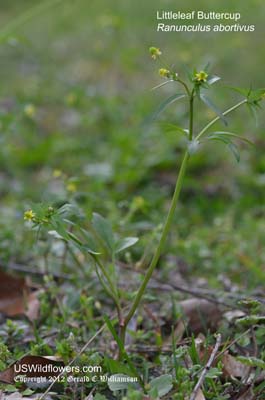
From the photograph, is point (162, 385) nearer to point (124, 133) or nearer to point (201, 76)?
point (201, 76)

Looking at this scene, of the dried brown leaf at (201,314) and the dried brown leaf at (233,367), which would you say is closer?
the dried brown leaf at (233,367)

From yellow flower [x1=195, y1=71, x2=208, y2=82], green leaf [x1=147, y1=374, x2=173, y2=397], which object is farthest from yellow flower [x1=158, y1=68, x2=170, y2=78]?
green leaf [x1=147, y1=374, x2=173, y2=397]

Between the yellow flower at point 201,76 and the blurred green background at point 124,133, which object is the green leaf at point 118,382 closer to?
the blurred green background at point 124,133

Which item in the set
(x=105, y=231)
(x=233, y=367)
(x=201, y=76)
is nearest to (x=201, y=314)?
(x=233, y=367)

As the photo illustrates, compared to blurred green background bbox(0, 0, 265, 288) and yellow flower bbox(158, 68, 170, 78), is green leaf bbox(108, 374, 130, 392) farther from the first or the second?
yellow flower bbox(158, 68, 170, 78)

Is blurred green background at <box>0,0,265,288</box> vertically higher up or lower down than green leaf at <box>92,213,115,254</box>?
higher up

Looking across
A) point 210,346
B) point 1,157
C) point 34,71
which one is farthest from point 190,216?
point 34,71

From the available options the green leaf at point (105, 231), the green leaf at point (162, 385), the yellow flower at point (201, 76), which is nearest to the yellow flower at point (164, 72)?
the yellow flower at point (201, 76)
